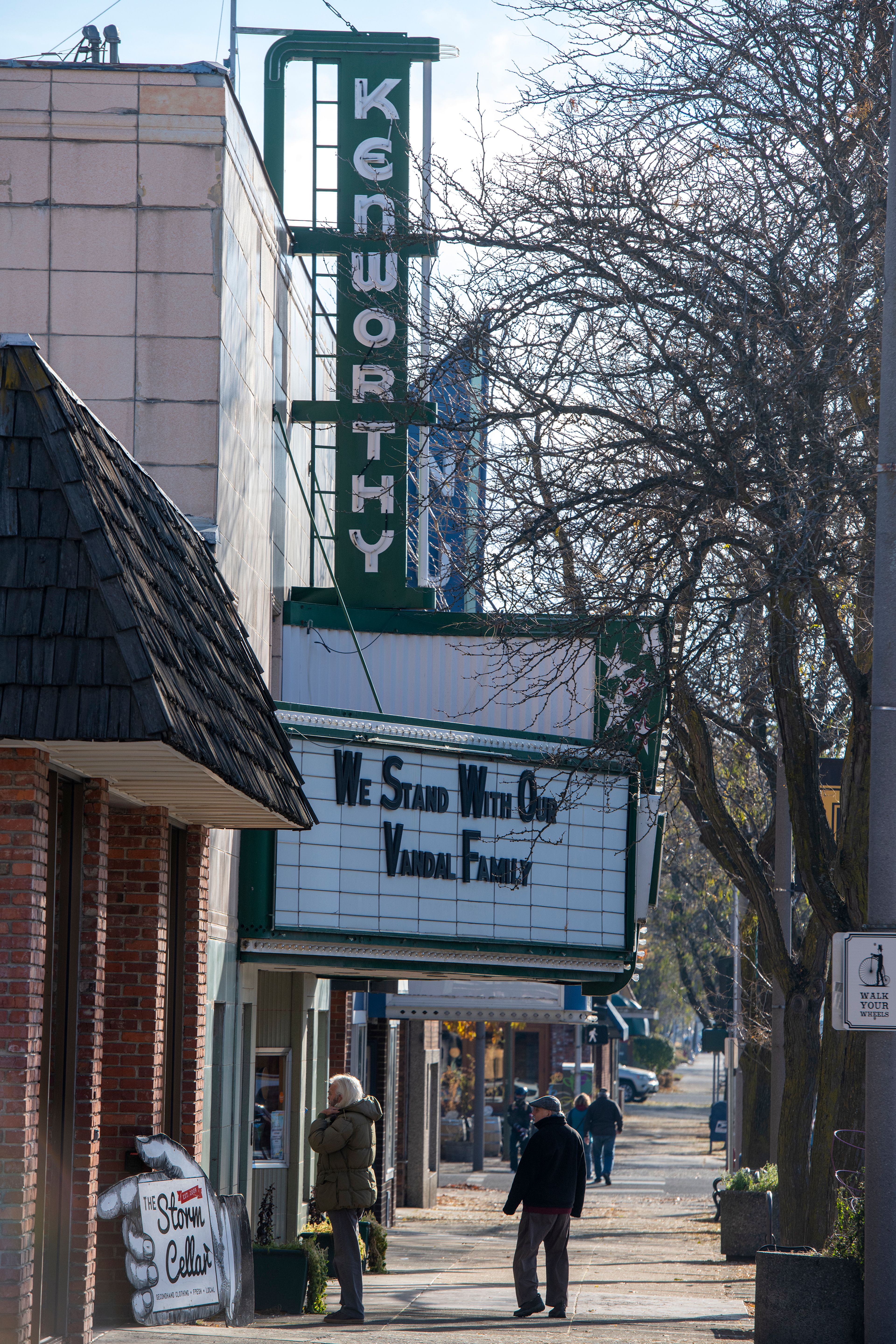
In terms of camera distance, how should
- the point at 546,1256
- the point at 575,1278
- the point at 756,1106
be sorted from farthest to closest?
the point at 756,1106 < the point at 575,1278 < the point at 546,1256

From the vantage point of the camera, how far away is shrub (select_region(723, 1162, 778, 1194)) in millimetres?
18703

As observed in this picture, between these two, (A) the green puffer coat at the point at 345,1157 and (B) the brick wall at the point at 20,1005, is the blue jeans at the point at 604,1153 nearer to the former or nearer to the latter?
(A) the green puffer coat at the point at 345,1157

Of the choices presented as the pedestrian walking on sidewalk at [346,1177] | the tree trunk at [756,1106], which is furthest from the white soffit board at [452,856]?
the tree trunk at [756,1106]

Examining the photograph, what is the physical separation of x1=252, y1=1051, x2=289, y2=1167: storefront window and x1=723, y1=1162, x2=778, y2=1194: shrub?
6091 millimetres

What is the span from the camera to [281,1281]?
11.7 metres

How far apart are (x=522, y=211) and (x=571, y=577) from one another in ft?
8.95

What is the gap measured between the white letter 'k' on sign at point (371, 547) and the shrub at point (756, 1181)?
8.66 metres

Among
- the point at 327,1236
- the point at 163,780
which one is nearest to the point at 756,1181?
the point at 327,1236

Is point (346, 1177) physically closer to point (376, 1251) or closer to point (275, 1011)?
point (275, 1011)

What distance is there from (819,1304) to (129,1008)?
4.48 metres

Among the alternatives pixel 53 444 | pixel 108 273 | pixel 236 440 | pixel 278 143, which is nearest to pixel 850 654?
pixel 236 440

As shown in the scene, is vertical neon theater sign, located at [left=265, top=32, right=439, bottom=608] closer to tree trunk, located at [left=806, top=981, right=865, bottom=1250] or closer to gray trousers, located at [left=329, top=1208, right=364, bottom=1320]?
tree trunk, located at [left=806, top=981, right=865, bottom=1250]

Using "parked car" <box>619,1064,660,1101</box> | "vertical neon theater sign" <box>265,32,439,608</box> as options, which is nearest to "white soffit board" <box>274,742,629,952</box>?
"vertical neon theater sign" <box>265,32,439,608</box>

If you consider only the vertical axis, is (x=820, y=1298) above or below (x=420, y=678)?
below
